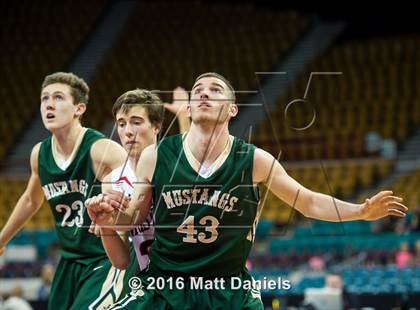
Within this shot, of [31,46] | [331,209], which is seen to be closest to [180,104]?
[331,209]

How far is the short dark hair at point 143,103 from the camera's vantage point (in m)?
5.28

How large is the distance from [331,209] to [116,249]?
3.77ft

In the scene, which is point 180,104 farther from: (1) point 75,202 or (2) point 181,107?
(1) point 75,202

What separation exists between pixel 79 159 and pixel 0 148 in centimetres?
1767

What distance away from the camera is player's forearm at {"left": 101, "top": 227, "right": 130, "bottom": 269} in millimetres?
4582

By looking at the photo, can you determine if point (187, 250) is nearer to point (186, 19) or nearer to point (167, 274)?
point (167, 274)

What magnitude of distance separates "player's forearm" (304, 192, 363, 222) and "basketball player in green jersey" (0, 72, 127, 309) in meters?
1.42

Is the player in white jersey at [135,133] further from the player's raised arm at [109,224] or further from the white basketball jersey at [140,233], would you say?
the player's raised arm at [109,224]

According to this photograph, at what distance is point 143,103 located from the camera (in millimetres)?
5293

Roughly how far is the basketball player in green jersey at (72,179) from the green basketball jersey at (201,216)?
1018 millimetres

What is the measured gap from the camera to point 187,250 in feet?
14.4

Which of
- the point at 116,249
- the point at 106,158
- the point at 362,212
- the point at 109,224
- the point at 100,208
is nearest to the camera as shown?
the point at 100,208

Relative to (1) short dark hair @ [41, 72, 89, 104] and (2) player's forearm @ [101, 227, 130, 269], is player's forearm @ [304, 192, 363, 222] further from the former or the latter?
(1) short dark hair @ [41, 72, 89, 104]

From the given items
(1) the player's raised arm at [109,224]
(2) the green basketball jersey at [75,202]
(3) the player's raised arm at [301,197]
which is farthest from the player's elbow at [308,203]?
(2) the green basketball jersey at [75,202]
